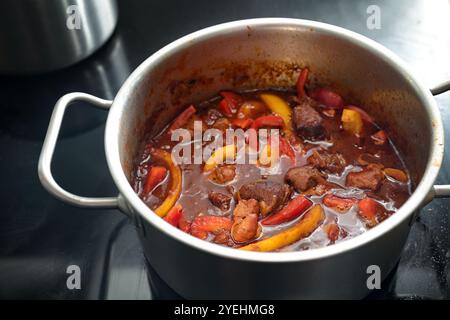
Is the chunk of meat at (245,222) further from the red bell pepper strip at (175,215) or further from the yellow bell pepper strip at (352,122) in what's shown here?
the yellow bell pepper strip at (352,122)

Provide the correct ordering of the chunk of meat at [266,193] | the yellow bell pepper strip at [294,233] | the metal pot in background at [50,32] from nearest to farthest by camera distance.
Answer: the yellow bell pepper strip at [294,233] → the chunk of meat at [266,193] → the metal pot in background at [50,32]

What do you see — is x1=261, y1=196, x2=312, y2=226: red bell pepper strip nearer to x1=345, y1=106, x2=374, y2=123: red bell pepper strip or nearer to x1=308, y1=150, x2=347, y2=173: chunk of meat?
x1=308, y1=150, x2=347, y2=173: chunk of meat

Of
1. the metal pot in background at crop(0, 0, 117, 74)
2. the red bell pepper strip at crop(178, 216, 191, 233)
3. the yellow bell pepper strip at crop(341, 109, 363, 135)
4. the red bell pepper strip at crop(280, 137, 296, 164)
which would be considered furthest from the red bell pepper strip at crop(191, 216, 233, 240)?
the metal pot in background at crop(0, 0, 117, 74)

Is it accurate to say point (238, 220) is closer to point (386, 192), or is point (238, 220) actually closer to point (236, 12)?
point (386, 192)

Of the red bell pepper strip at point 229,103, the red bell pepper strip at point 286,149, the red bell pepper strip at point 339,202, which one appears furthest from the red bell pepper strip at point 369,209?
the red bell pepper strip at point 229,103

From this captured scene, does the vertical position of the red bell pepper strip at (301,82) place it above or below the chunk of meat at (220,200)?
above

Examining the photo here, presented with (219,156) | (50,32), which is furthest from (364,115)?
(50,32)
